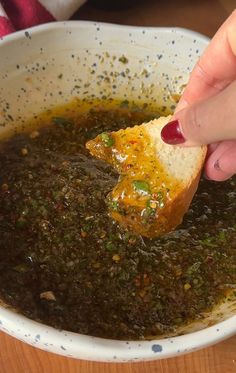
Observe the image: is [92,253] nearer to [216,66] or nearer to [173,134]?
[173,134]

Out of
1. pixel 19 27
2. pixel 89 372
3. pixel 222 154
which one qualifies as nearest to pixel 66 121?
pixel 19 27

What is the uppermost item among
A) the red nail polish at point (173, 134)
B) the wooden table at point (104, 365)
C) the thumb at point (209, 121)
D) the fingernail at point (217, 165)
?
the thumb at point (209, 121)

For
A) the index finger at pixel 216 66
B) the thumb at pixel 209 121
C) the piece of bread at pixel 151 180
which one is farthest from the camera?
the piece of bread at pixel 151 180

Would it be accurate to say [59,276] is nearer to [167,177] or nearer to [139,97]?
[167,177]

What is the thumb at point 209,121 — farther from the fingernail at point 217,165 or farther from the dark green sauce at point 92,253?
the dark green sauce at point 92,253

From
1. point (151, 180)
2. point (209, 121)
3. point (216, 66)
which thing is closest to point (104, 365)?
point (151, 180)

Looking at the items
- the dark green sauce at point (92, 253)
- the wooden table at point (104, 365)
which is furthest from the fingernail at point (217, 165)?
the wooden table at point (104, 365)

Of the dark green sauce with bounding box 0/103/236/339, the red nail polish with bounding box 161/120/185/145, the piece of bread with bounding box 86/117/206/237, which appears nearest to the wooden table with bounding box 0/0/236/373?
the dark green sauce with bounding box 0/103/236/339

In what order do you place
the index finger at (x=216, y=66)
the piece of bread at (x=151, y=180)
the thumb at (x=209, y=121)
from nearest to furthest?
the thumb at (x=209, y=121), the index finger at (x=216, y=66), the piece of bread at (x=151, y=180)
